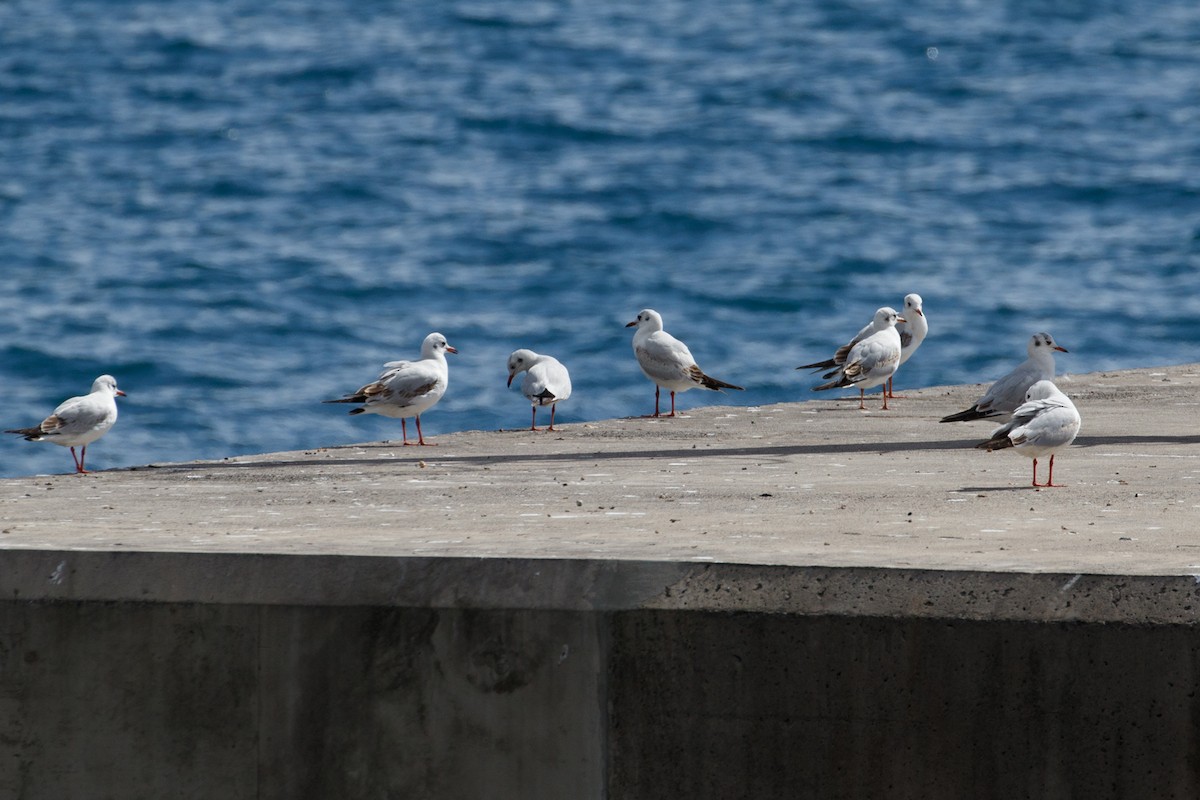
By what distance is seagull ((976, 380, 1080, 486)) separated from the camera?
8.38 meters

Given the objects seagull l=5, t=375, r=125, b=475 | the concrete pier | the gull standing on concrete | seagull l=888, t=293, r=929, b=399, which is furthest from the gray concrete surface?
seagull l=888, t=293, r=929, b=399

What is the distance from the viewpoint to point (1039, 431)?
27.5 ft

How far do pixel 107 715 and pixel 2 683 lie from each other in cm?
41

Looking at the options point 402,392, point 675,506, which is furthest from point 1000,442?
point 402,392

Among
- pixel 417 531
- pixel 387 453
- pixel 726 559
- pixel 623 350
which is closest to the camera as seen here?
pixel 726 559

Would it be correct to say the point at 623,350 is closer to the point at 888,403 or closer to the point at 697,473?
the point at 888,403

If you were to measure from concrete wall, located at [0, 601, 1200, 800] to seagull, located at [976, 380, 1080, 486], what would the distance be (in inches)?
123

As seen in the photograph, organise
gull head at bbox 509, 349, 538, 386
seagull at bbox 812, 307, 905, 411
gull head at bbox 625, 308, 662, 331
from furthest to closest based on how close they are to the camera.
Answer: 1. gull head at bbox 625, 308, 662, 331
2. gull head at bbox 509, 349, 538, 386
3. seagull at bbox 812, 307, 905, 411

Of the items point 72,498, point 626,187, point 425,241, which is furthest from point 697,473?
point 626,187

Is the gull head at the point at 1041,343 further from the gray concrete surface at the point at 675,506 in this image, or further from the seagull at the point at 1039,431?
the seagull at the point at 1039,431

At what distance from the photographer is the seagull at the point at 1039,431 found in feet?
27.5

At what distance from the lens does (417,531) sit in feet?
23.2

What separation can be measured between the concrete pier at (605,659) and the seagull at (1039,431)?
1.15 m

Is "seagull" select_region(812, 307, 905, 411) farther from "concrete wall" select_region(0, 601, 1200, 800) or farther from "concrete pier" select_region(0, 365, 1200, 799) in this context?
"concrete wall" select_region(0, 601, 1200, 800)
